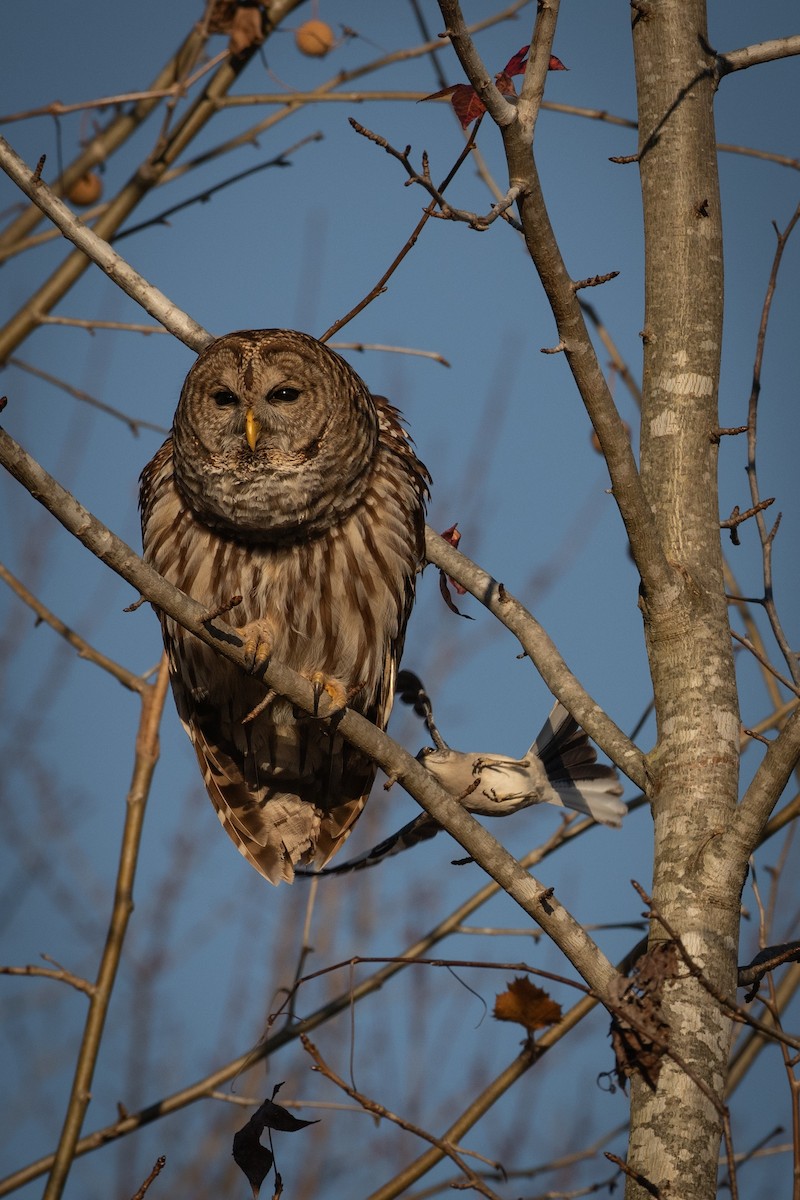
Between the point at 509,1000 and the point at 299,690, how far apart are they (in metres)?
1.10

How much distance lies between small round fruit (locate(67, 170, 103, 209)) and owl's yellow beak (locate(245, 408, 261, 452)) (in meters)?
1.31

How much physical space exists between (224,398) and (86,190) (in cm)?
122

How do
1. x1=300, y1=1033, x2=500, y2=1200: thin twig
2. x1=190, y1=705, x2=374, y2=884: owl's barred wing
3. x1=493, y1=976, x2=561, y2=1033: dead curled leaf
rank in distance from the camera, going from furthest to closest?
x1=190, y1=705, x2=374, y2=884: owl's barred wing → x1=493, y1=976, x2=561, y2=1033: dead curled leaf → x1=300, y1=1033, x2=500, y2=1200: thin twig

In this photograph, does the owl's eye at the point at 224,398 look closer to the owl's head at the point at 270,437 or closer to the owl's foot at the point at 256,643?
the owl's head at the point at 270,437

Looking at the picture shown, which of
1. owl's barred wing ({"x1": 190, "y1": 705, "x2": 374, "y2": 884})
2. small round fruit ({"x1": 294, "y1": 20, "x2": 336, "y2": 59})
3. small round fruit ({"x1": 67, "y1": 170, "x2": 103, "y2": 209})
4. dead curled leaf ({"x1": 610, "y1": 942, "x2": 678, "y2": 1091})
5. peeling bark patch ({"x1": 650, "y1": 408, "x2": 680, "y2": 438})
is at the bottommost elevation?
dead curled leaf ({"x1": 610, "y1": 942, "x2": 678, "y2": 1091})

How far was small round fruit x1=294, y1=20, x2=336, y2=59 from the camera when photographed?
17.3ft

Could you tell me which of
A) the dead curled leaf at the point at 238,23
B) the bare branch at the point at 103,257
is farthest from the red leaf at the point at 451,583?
the dead curled leaf at the point at 238,23

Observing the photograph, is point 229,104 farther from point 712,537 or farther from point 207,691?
point 712,537

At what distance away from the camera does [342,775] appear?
4.80m

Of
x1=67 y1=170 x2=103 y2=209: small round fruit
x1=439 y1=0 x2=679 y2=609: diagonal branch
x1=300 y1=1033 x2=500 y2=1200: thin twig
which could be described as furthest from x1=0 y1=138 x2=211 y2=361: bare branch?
x1=300 y1=1033 x2=500 y2=1200: thin twig

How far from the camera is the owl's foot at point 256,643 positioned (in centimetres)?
301

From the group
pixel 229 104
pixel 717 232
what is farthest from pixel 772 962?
pixel 229 104

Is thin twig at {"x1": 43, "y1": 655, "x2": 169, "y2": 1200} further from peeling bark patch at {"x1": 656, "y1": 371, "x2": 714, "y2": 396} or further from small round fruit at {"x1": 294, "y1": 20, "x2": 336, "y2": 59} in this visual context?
small round fruit at {"x1": 294, "y1": 20, "x2": 336, "y2": 59}

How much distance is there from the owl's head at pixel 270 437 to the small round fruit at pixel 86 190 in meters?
1.04
